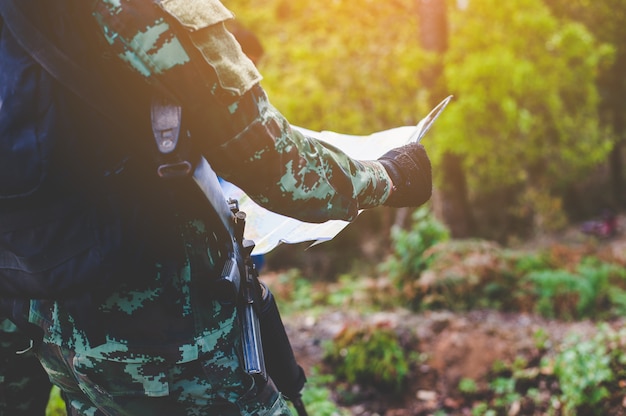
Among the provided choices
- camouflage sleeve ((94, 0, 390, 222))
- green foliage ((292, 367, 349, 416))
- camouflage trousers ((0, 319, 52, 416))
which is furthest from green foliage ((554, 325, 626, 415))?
camouflage trousers ((0, 319, 52, 416))

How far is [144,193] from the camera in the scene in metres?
1.29

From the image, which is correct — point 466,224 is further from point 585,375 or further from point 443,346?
point 585,375

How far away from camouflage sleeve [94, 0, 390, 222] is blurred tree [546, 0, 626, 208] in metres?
13.9

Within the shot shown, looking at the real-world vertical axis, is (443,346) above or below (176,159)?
below

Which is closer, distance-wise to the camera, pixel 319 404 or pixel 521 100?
pixel 319 404

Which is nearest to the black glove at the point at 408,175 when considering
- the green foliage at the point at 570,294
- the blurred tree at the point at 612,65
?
the green foliage at the point at 570,294

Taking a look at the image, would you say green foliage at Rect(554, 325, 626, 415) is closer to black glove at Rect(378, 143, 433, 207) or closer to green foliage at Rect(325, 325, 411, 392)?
green foliage at Rect(325, 325, 411, 392)

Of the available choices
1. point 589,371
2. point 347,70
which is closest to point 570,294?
point 589,371

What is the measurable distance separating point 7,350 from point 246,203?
34.4 inches

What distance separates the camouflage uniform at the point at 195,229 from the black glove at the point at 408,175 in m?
0.05

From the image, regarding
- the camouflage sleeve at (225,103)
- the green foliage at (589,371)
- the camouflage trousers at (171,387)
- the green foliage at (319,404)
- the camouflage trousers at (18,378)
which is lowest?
the green foliage at (319,404)

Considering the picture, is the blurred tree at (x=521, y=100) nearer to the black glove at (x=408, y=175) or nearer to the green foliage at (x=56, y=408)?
the green foliage at (x=56, y=408)

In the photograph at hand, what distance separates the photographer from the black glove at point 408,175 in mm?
1534

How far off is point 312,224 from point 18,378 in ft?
3.55
